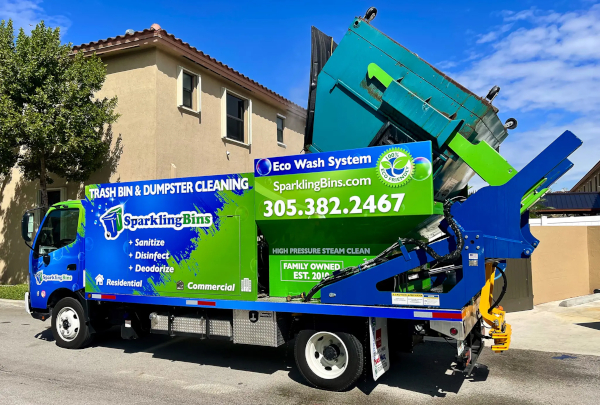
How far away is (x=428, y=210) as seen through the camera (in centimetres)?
482

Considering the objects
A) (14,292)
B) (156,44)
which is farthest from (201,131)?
(14,292)

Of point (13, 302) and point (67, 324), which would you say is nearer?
point (67, 324)

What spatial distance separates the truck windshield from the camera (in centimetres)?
748

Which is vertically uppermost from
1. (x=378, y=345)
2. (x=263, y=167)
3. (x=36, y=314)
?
(x=263, y=167)

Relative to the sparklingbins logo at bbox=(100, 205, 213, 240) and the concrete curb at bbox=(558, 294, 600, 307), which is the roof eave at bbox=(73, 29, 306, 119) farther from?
the concrete curb at bbox=(558, 294, 600, 307)

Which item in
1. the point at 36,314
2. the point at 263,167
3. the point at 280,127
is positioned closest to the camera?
the point at 263,167

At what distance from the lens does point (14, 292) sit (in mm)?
12172

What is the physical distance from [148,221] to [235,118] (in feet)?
29.4

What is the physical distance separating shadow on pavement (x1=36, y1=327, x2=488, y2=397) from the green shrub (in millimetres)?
3954

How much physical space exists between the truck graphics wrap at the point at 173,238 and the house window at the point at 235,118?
808 centimetres

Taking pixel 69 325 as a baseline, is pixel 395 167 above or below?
above

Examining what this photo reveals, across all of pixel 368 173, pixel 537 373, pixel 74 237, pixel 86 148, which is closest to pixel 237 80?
pixel 86 148

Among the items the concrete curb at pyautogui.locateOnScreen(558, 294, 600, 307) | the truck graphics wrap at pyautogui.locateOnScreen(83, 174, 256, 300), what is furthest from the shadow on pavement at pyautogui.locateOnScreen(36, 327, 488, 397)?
the concrete curb at pyautogui.locateOnScreen(558, 294, 600, 307)

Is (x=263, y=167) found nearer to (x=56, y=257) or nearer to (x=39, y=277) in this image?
(x=56, y=257)
